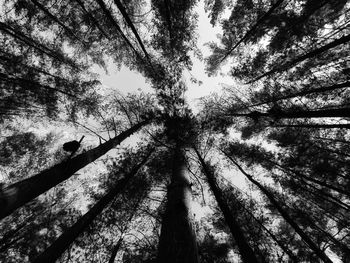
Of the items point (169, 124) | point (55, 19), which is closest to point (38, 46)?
point (55, 19)

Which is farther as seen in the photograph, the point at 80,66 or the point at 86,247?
the point at 80,66

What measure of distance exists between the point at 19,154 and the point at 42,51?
6307mm

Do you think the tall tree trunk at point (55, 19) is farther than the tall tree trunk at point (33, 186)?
Yes

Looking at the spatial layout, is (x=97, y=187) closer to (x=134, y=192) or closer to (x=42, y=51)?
(x=134, y=192)

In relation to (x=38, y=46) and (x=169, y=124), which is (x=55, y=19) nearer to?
(x=38, y=46)

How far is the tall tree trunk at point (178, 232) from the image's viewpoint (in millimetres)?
2557

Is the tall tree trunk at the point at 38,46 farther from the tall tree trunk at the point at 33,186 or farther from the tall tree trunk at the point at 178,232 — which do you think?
the tall tree trunk at the point at 178,232

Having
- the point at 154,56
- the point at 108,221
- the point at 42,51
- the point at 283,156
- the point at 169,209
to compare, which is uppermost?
the point at 154,56

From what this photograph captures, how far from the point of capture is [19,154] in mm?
10289

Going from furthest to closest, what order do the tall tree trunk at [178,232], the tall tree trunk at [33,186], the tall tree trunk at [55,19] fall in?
the tall tree trunk at [55,19]
the tall tree trunk at [178,232]
the tall tree trunk at [33,186]

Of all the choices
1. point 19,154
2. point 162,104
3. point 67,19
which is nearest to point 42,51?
point 67,19

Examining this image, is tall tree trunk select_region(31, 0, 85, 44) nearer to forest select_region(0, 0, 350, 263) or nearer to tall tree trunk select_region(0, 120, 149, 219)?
forest select_region(0, 0, 350, 263)

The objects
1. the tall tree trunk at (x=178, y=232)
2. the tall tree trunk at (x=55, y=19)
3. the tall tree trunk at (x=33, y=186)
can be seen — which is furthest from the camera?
the tall tree trunk at (x=55, y=19)

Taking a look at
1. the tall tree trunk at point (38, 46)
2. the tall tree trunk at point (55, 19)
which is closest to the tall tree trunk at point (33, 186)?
the tall tree trunk at point (38, 46)
